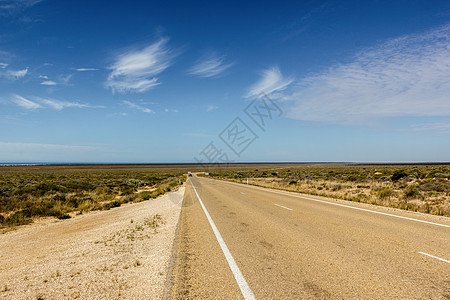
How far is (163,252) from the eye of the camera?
6.25 m

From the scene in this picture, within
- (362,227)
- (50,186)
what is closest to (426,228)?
(362,227)

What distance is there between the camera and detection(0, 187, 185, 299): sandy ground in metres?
4.31

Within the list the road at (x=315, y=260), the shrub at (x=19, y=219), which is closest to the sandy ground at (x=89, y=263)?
the road at (x=315, y=260)

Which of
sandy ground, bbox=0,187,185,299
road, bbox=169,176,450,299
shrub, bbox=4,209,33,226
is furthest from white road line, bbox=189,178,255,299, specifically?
shrub, bbox=4,209,33,226

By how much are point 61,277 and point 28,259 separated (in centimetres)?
232

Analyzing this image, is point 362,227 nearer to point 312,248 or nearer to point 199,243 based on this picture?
point 312,248

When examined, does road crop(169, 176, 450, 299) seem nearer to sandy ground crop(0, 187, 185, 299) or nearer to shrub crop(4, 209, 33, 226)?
sandy ground crop(0, 187, 185, 299)

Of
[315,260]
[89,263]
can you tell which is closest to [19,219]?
[89,263]

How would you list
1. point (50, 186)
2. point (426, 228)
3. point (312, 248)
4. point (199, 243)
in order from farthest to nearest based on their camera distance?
1. point (50, 186)
2. point (426, 228)
3. point (199, 243)
4. point (312, 248)

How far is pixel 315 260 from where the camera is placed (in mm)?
5258

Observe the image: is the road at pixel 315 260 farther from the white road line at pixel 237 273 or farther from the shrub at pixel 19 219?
the shrub at pixel 19 219

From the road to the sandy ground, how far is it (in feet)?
1.84

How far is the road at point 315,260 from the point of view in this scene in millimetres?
3973

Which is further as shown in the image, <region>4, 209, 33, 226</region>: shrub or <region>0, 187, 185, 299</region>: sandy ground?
<region>4, 209, 33, 226</region>: shrub
